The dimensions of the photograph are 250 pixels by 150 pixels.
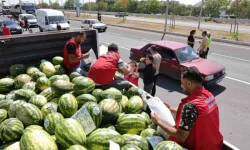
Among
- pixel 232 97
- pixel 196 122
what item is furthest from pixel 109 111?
pixel 232 97

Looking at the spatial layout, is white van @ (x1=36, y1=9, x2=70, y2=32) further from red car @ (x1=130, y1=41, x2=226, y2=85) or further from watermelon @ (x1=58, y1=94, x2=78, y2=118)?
watermelon @ (x1=58, y1=94, x2=78, y2=118)

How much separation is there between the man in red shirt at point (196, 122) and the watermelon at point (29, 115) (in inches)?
64.8

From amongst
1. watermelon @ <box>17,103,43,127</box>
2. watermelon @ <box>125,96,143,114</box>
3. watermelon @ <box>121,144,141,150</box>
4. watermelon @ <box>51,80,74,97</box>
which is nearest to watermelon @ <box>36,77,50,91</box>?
watermelon @ <box>51,80,74,97</box>

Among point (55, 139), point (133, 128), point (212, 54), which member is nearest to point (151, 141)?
point (133, 128)

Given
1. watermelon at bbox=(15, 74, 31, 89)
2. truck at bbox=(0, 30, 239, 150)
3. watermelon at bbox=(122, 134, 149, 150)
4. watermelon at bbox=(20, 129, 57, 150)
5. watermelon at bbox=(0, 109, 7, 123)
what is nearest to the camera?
watermelon at bbox=(20, 129, 57, 150)

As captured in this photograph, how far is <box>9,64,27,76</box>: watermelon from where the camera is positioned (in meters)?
5.06

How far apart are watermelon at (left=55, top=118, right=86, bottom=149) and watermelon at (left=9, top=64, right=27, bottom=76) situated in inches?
110

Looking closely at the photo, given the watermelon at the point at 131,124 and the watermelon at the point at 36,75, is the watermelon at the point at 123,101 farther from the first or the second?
the watermelon at the point at 36,75

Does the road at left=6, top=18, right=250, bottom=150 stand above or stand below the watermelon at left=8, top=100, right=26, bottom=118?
below

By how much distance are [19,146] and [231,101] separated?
7.32 m

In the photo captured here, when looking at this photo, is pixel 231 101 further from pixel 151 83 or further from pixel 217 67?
pixel 151 83

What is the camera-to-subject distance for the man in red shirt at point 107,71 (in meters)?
4.77

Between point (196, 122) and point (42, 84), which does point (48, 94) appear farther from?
point (196, 122)

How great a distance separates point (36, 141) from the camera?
2.50m
